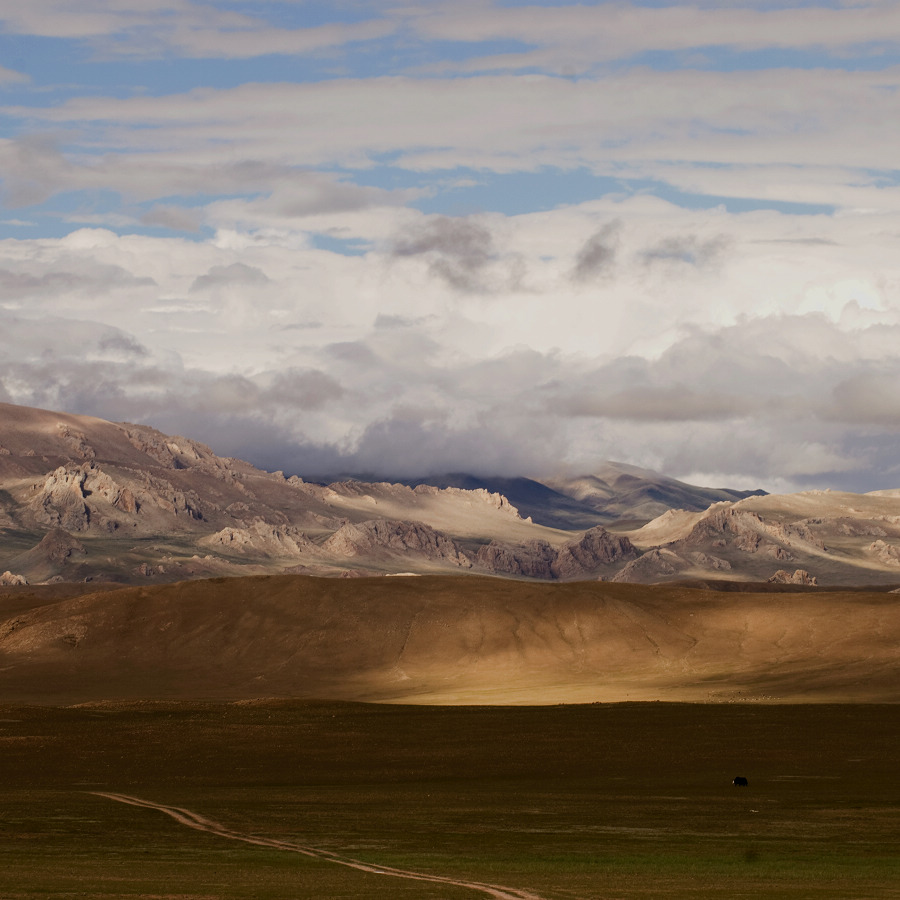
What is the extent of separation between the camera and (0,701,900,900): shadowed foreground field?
3934cm

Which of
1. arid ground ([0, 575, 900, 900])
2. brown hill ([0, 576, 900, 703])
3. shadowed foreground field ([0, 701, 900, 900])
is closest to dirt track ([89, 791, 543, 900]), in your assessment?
arid ground ([0, 575, 900, 900])

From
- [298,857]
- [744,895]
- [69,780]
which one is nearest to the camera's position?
[744,895]

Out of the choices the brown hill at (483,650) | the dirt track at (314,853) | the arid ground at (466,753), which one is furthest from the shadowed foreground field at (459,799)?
the brown hill at (483,650)

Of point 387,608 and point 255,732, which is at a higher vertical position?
point 387,608

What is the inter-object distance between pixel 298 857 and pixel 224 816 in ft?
44.5

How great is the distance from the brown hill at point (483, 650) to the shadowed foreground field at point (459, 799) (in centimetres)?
4098

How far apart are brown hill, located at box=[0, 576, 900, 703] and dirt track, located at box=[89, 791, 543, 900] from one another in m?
87.0

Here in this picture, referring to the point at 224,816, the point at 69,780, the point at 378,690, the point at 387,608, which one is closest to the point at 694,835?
the point at 224,816

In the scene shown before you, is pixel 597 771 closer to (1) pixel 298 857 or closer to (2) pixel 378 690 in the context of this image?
(1) pixel 298 857

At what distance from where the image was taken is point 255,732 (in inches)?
3939

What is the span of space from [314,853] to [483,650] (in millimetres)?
137252

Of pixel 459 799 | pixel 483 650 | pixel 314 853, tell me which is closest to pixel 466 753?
pixel 459 799

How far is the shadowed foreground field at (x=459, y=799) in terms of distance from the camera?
39344 mm

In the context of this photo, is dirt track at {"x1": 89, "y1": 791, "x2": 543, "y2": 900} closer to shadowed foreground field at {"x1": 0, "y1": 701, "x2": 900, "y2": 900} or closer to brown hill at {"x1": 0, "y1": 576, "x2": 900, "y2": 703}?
shadowed foreground field at {"x1": 0, "y1": 701, "x2": 900, "y2": 900}
